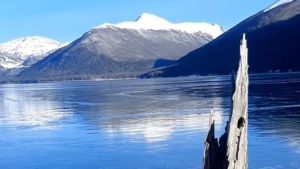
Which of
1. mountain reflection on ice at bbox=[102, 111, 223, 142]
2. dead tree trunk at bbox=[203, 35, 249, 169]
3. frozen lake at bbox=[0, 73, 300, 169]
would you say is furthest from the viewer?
mountain reflection on ice at bbox=[102, 111, 223, 142]

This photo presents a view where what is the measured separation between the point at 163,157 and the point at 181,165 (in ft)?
8.70

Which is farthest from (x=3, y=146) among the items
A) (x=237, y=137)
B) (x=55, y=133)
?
(x=237, y=137)

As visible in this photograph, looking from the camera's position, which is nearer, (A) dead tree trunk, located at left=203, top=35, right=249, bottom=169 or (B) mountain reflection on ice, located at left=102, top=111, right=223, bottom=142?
(A) dead tree trunk, located at left=203, top=35, right=249, bottom=169

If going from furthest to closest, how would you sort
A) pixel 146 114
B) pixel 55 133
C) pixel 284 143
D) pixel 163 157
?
pixel 146 114 → pixel 55 133 → pixel 284 143 → pixel 163 157

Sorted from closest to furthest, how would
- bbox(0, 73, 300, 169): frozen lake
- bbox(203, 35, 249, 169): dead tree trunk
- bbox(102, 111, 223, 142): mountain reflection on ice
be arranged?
bbox(203, 35, 249, 169): dead tree trunk → bbox(0, 73, 300, 169): frozen lake → bbox(102, 111, 223, 142): mountain reflection on ice

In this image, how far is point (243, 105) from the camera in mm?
13141

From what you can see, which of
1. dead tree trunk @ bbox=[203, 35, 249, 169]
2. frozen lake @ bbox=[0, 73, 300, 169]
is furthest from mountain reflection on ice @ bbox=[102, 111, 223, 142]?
dead tree trunk @ bbox=[203, 35, 249, 169]

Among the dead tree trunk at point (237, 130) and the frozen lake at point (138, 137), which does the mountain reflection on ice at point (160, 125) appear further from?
the dead tree trunk at point (237, 130)

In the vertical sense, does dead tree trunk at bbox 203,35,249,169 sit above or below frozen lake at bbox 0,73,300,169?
above

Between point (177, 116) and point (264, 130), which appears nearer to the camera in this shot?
point (264, 130)

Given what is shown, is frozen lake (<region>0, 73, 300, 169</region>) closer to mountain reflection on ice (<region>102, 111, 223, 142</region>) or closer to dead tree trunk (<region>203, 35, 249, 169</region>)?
mountain reflection on ice (<region>102, 111, 223, 142</region>)

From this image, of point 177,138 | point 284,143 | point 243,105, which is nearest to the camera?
point 243,105

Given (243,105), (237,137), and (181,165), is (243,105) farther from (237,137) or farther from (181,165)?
(181,165)

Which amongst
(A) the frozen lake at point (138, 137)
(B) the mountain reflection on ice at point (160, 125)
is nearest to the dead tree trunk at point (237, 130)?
(A) the frozen lake at point (138, 137)
